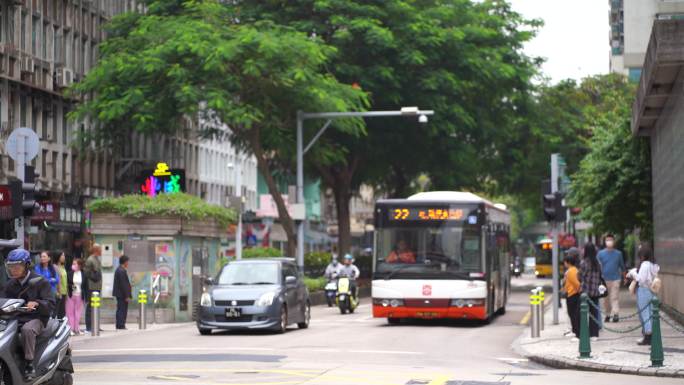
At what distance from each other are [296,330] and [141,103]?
1908 centimetres

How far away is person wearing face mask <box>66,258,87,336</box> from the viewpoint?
1217 inches

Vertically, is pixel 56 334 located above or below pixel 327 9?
below

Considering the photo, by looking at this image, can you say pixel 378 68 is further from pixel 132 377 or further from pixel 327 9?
pixel 132 377

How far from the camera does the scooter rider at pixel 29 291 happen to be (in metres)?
14.7

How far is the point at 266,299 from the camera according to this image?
29.6 metres

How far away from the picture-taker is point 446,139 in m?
59.0

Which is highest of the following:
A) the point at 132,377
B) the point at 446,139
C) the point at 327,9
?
the point at 327,9

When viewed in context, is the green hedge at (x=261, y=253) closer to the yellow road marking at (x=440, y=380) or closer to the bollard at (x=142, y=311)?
the bollard at (x=142, y=311)

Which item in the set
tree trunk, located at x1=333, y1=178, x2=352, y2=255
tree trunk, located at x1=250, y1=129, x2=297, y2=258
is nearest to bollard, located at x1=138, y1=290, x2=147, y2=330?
tree trunk, located at x1=250, y1=129, x2=297, y2=258

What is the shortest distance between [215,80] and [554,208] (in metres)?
18.4

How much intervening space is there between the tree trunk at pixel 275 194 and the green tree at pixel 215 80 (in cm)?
6

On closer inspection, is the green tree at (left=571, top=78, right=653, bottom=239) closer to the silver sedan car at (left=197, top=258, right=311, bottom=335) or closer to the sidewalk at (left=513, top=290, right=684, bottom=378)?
the sidewalk at (left=513, top=290, right=684, bottom=378)

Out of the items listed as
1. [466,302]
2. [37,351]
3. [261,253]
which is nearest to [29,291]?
[37,351]

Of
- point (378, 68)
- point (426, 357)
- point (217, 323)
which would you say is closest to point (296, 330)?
point (217, 323)
